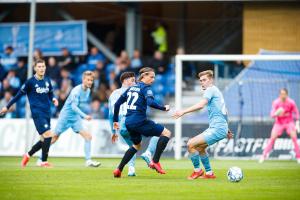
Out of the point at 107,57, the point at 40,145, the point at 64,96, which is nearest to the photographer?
the point at 40,145

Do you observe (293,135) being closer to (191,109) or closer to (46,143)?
(46,143)

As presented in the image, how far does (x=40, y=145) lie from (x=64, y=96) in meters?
8.98

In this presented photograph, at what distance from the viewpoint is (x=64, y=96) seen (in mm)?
27062

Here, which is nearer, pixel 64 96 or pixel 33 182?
pixel 33 182

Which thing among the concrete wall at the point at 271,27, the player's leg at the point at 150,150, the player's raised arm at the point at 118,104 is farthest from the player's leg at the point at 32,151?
the concrete wall at the point at 271,27

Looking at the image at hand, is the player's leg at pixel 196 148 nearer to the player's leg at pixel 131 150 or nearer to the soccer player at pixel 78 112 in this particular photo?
the player's leg at pixel 131 150

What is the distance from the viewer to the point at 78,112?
18.2m

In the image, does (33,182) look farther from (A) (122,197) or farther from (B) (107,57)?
(B) (107,57)

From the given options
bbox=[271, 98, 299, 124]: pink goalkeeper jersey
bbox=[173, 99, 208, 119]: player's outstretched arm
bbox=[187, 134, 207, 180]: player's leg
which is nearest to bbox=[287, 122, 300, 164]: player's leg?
bbox=[271, 98, 299, 124]: pink goalkeeper jersey

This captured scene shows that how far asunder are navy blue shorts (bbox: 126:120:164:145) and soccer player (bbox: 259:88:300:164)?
7419mm

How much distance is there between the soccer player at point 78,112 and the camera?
18355mm

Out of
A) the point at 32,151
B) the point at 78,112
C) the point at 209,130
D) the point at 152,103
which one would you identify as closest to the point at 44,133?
the point at 32,151

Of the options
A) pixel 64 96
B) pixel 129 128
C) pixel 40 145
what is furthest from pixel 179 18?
pixel 129 128

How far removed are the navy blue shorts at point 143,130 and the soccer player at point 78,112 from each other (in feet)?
10.9
